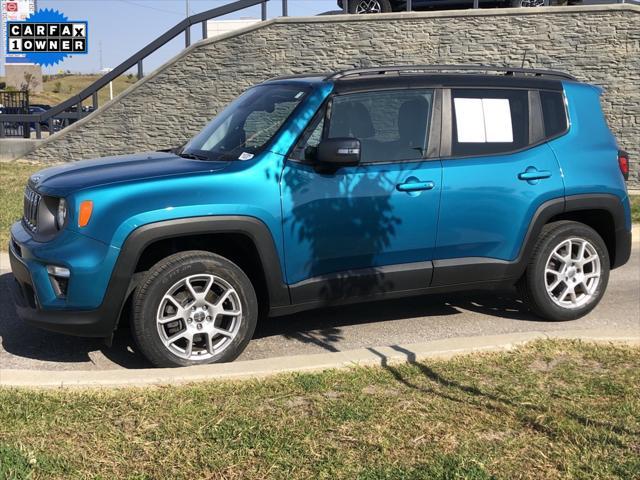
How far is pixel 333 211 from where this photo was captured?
493 cm

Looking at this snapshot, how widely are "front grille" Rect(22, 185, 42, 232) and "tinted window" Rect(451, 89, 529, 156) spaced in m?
2.83

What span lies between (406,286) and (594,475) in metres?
2.31

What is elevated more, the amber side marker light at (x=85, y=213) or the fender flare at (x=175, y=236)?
the amber side marker light at (x=85, y=213)

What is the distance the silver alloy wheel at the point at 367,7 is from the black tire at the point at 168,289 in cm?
1472

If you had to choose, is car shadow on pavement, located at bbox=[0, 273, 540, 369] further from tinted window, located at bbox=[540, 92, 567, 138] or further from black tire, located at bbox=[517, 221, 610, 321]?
tinted window, located at bbox=[540, 92, 567, 138]

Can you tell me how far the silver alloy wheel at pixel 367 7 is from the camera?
59.8ft

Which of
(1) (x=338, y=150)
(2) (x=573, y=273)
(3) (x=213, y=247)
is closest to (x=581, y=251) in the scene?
(2) (x=573, y=273)

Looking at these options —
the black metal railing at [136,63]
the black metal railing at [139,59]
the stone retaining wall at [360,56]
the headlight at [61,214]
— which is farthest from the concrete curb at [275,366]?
the black metal railing at [136,63]

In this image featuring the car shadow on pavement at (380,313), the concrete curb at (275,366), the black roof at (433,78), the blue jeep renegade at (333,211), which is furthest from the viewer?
the car shadow on pavement at (380,313)

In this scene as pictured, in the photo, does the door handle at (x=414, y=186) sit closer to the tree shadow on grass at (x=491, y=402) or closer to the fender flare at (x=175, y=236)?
the fender flare at (x=175, y=236)

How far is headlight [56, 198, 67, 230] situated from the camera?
456 cm

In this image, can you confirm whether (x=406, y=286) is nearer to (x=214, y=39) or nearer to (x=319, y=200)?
(x=319, y=200)

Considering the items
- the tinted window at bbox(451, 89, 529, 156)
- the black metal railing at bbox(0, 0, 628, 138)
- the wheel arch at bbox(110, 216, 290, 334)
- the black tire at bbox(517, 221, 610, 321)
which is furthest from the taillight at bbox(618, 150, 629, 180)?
the black metal railing at bbox(0, 0, 628, 138)

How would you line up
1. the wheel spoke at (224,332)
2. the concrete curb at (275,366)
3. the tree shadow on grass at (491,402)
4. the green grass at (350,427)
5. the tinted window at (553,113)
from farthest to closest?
1. the tinted window at (553,113)
2. the wheel spoke at (224,332)
3. the concrete curb at (275,366)
4. the tree shadow on grass at (491,402)
5. the green grass at (350,427)
